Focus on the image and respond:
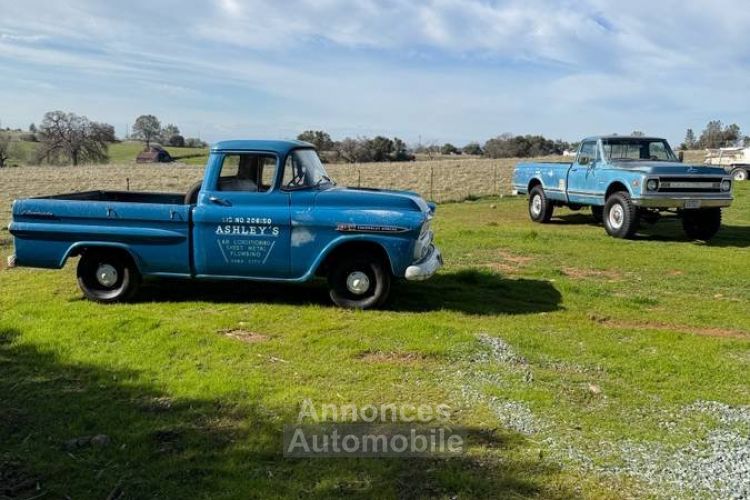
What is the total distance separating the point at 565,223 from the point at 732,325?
9.42m

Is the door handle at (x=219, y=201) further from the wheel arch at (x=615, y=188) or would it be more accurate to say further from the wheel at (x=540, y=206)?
the wheel at (x=540, y=206)

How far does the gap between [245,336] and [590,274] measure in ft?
17.8

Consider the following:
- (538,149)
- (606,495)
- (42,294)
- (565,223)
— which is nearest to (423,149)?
(538,149)

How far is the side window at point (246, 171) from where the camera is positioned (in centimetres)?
707

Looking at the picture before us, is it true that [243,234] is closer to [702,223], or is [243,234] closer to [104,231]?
[104,231]

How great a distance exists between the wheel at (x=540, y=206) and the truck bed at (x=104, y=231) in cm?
1073

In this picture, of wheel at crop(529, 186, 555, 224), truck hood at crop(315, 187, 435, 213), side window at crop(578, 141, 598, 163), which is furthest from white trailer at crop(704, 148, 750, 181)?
truck hood at crop(315, 187, 435, 213)

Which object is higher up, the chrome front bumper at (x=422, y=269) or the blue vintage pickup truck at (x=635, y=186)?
the blue vintage pickup truck at (x=635, y=186)

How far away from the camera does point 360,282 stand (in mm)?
6969

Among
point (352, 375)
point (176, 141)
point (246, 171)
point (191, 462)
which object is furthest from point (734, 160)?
point (176, 141)

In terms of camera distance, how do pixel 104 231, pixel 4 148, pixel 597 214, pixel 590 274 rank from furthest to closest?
pixel 4 148
pixel 597 214
pixel 590 274
pixel 104 231

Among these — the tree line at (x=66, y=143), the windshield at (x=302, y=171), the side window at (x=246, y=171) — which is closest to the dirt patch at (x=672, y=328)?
the windshield at (x=302, y=171)

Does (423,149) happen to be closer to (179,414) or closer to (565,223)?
(565,223)

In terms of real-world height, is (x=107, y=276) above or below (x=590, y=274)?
above
